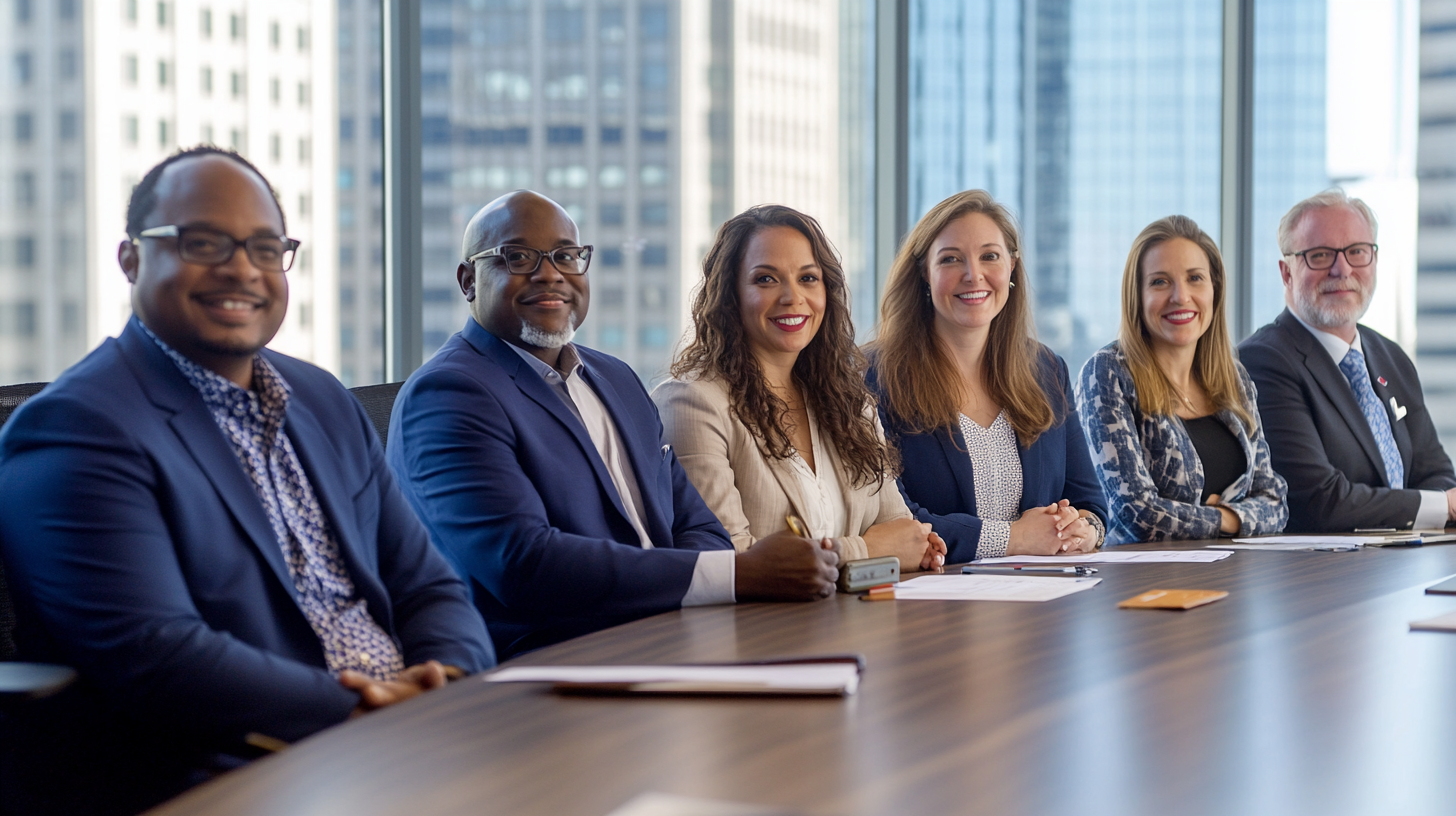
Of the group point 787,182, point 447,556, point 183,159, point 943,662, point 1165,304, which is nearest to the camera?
point 943,662

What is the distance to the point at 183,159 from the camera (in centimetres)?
178

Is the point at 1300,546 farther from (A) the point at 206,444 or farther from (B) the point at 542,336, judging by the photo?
(A) the point at 206,444

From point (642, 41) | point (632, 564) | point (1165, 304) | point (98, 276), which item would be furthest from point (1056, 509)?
point (642, 41)

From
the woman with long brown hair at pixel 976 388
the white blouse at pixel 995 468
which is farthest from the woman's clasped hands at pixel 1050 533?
the white blouse at pixel 995 468

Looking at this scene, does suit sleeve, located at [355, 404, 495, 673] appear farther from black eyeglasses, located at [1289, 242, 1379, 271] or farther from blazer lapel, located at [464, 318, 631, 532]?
black eyeglasses, located at [1289, 242, 1379, 271]

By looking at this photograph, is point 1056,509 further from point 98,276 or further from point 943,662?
point 98,276

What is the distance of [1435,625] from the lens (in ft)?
5.61

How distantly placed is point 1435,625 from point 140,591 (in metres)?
1.67

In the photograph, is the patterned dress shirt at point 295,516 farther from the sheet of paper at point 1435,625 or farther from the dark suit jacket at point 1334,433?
the dark suit jacket at point 1334,433

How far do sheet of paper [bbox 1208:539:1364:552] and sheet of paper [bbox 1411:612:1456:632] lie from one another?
3.26 ft

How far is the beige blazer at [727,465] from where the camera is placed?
2.62 metres

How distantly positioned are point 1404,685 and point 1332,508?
7.89 ft

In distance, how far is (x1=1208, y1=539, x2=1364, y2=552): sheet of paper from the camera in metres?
2.72

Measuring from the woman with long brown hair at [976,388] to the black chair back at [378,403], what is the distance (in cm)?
124
